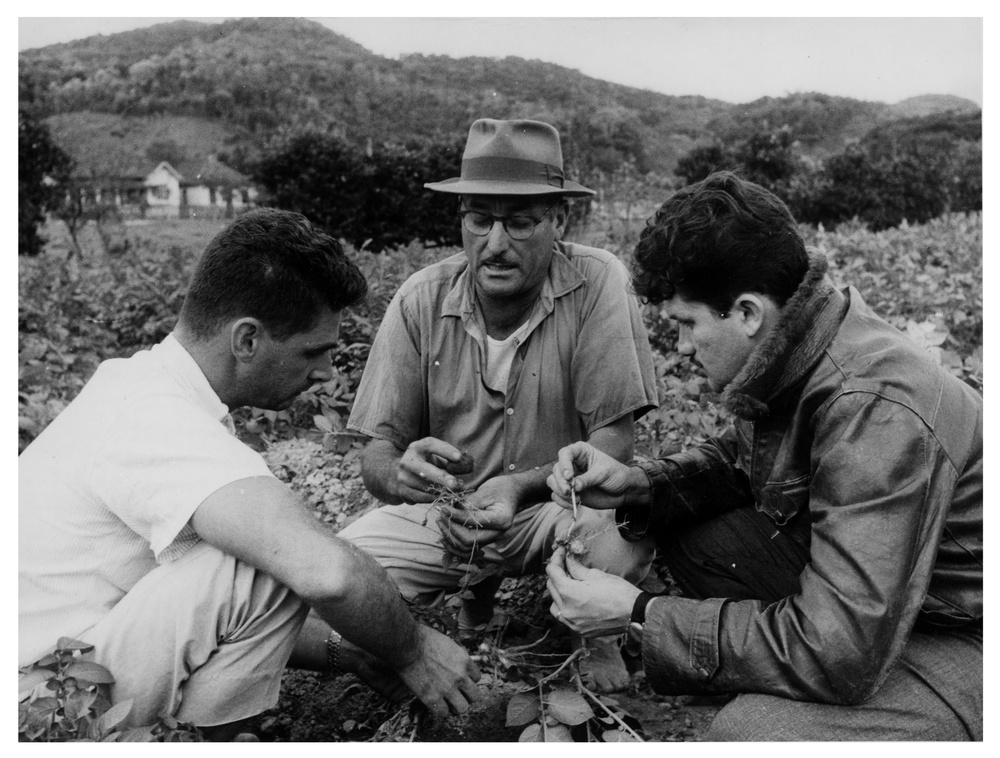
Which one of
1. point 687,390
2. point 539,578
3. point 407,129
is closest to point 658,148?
point 407,129

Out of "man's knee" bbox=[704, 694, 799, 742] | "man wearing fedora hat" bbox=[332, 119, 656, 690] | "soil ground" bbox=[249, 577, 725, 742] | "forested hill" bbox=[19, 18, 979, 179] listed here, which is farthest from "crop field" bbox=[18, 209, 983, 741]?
"forested hill" bbox=[19, 18, 979, 179]

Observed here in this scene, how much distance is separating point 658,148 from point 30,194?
869 cm

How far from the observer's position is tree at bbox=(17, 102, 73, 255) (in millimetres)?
9344

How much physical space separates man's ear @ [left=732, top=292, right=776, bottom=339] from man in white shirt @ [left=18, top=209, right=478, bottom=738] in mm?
1111

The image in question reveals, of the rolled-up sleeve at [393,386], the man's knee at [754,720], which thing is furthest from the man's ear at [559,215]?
the man's knee at [754,720]

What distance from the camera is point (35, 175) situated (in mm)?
9812

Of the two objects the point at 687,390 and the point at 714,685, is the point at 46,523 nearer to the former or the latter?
the point at 714,685

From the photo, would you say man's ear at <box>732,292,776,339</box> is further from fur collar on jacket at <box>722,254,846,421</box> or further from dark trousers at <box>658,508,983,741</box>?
dark trousers at <box>658,508,983,741</box>

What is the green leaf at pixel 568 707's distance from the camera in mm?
2307

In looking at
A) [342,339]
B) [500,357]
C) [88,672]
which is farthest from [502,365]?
[342,339]

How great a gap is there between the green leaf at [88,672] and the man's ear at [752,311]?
69.0 inches

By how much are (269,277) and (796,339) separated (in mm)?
1382

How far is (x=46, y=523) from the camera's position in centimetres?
210

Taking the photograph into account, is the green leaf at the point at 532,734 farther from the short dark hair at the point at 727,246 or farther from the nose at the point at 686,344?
the short dark hair at the point at 727,246
